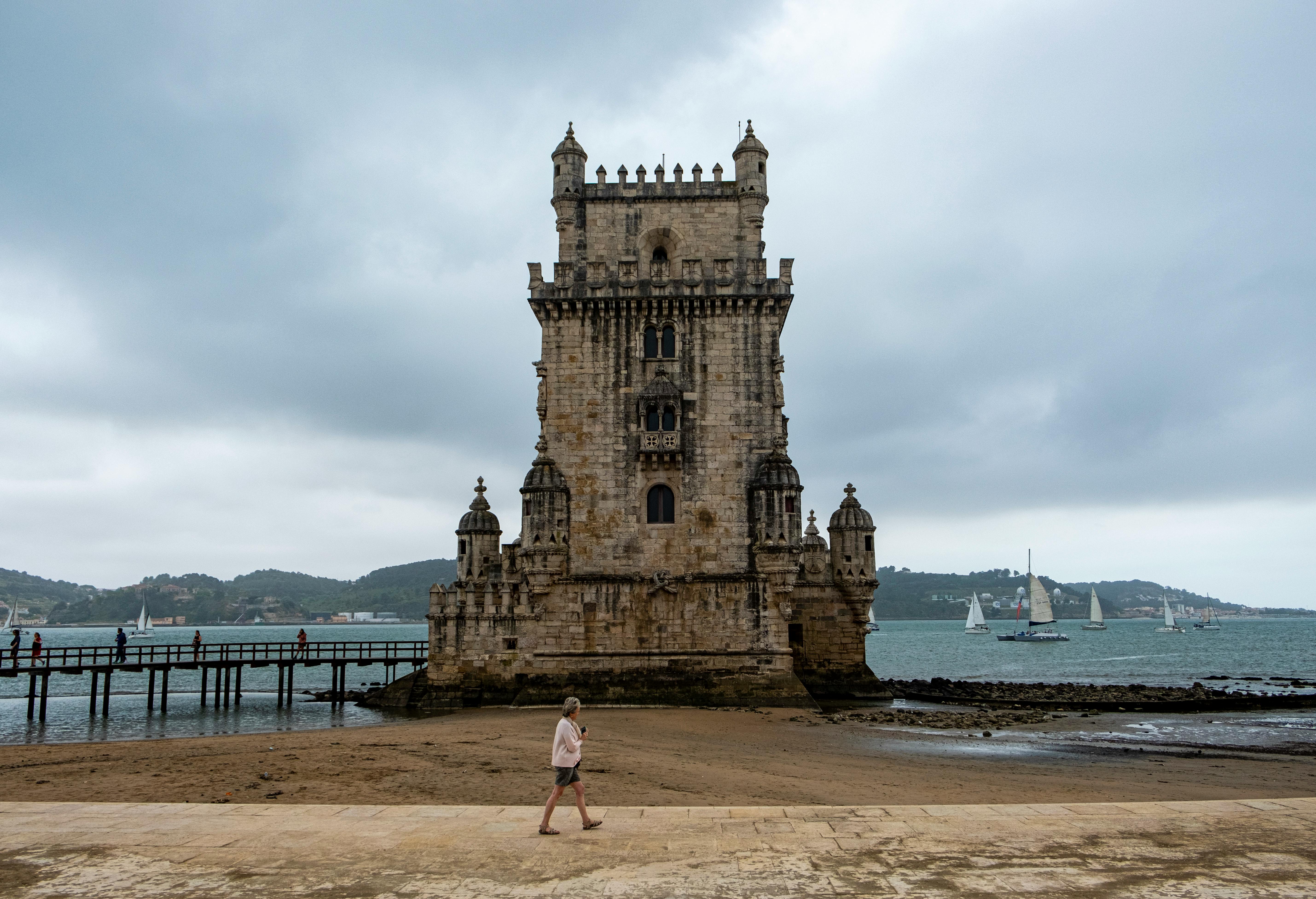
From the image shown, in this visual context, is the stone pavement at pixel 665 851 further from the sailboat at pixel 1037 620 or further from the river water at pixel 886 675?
the sailboat at pixel 1037 620

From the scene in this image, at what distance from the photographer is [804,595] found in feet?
120

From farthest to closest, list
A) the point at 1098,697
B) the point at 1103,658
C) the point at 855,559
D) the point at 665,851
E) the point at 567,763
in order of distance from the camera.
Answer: the point at 1103,658 < the point at 1098,697 < the point at 855,559 < the point at 567,763 < the point at 665,851

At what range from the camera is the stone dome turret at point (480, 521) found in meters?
33.1

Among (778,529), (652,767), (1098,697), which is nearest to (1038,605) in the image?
(1098,697)

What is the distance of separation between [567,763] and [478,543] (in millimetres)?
22923

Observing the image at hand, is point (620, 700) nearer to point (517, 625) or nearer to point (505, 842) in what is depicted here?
point (517, 625)

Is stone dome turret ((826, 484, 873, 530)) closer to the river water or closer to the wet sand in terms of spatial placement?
the wet sand

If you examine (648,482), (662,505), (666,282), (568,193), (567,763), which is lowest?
(567,763)

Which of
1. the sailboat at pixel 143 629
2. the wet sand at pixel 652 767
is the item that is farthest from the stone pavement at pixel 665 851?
the sailboat at pixel 143 629

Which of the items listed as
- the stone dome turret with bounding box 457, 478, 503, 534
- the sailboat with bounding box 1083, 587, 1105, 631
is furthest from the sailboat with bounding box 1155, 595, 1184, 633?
the stone dome turret with bounding box 457, 478, 503, 534

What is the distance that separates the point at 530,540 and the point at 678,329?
925 cm

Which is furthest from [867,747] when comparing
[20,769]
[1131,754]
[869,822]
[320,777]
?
[20,769]

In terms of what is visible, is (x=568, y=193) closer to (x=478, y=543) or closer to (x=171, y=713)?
→ (x=478, y=543)

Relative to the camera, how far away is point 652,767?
1830 cm
